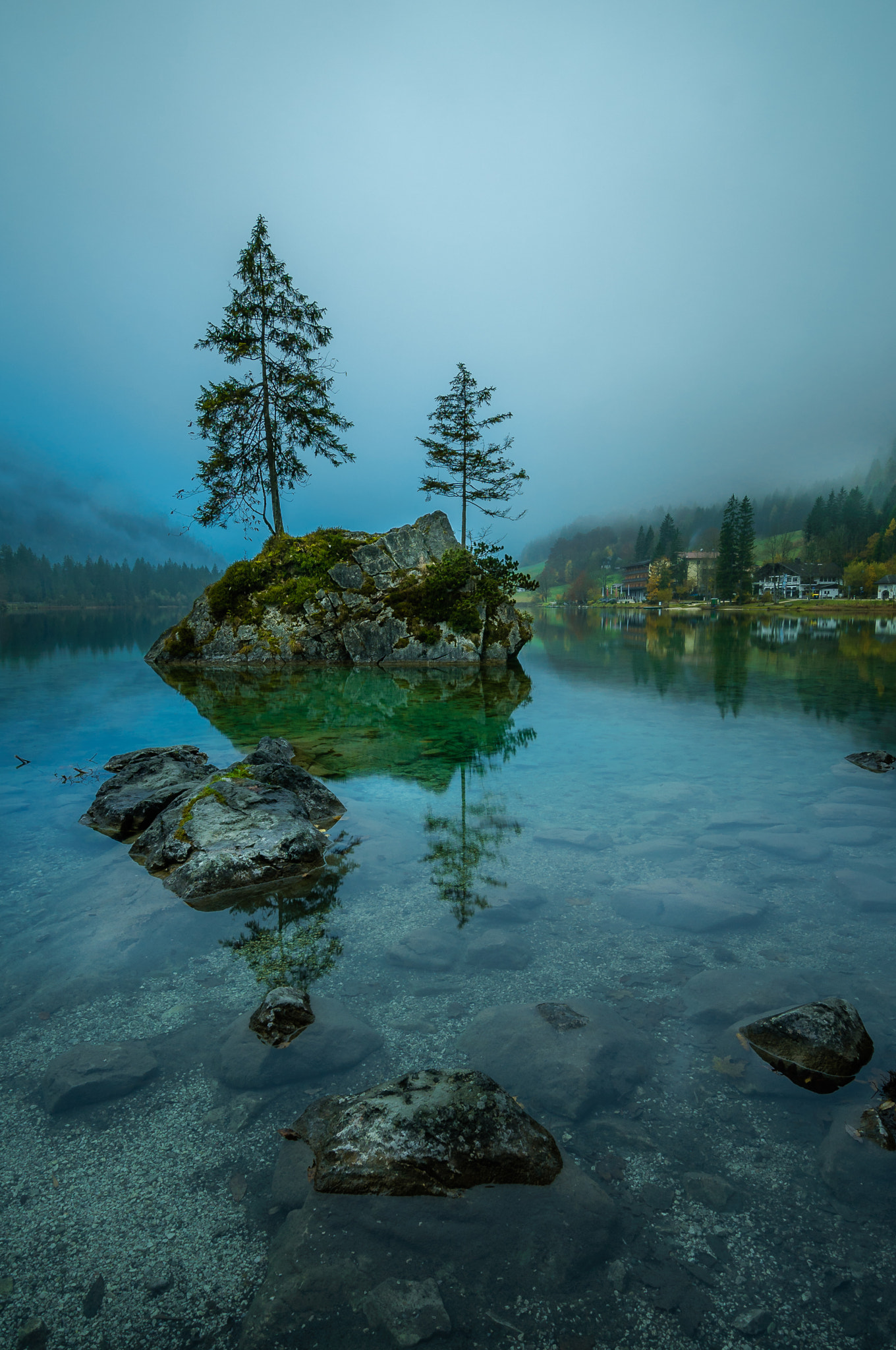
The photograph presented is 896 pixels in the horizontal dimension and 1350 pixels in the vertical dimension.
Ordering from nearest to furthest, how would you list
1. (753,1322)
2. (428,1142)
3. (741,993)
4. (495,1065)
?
1. (753,1322)
2. (428,1142)
3. (495,1065)
4. (741,993)

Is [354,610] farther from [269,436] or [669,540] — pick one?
[669,540]

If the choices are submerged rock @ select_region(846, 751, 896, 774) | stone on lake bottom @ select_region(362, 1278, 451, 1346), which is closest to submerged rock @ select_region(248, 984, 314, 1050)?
stone on lake bottom @ select_region(362, 1278, 451, 1346)

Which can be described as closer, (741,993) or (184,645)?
(741,993)

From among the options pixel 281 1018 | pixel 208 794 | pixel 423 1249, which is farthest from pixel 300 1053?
pixel 208 794

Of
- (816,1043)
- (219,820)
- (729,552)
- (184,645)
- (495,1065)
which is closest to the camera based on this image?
(816,1043)

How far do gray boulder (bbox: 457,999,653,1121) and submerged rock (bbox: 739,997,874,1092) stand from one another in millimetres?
936

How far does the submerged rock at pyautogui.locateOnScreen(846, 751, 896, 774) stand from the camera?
12422mm

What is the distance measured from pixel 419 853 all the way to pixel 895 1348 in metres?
6.46

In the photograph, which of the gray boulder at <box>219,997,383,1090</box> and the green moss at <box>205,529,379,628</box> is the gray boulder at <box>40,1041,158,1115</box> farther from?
the green moss at <box>205,529,379,628</box>

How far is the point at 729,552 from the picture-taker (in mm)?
118312

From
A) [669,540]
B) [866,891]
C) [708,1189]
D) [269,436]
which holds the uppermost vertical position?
[669,540]

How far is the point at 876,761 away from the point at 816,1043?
33.3 feet

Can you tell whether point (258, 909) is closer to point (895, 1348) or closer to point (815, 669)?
point (895, 1348)

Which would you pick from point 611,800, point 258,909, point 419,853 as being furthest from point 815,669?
point 258,909
